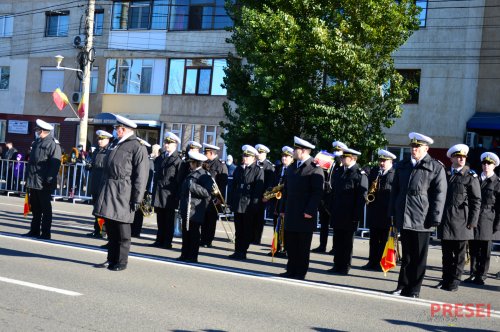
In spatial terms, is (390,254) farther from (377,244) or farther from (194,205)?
(194,205)

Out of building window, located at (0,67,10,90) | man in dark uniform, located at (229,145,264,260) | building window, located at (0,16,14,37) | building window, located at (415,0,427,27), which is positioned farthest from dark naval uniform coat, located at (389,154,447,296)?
building window, located at (0,16,14,37)

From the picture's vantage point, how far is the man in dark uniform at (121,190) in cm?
1023

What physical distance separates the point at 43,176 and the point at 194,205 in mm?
3089

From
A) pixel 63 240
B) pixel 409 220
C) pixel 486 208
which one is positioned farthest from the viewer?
pixel 63 240

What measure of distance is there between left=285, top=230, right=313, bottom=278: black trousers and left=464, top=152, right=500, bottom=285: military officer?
9.77 ft

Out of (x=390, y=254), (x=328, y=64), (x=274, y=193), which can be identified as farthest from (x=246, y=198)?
(x=328, y=64)

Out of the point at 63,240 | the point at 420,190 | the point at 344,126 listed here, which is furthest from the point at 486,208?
the point at 344,126

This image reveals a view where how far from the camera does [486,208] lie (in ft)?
39.9

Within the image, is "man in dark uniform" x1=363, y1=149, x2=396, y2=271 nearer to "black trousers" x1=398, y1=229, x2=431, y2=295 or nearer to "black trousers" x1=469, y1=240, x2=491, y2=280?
"black trousers" x1=469, y1=240, x2=491, y2=280

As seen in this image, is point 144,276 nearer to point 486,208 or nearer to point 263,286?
point 263,286

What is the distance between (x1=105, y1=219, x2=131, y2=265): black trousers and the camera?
406 inches

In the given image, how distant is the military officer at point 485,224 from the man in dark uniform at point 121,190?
17.6 feet

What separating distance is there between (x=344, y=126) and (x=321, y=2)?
12.8 feet

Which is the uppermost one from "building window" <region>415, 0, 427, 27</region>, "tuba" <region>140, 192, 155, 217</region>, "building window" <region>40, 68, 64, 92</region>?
"building window" <region>415, 0, 427, 27</region>
